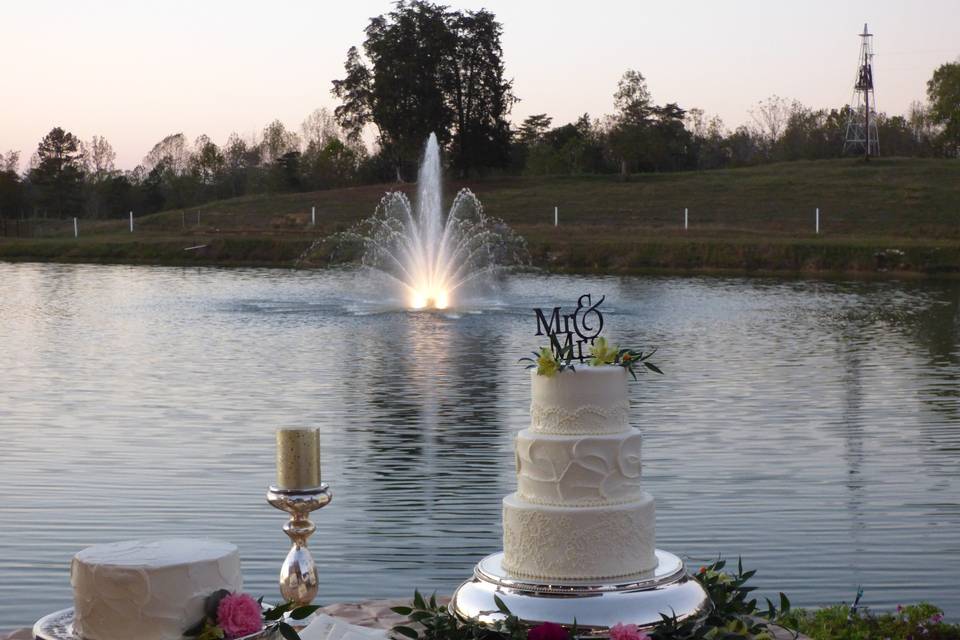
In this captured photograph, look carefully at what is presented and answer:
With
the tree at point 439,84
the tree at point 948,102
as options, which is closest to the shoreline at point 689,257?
the tree at point 439,84

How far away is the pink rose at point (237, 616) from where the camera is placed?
4188 mm

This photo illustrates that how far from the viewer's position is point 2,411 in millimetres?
14109

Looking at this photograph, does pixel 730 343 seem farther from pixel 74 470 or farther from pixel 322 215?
pixel 322 215

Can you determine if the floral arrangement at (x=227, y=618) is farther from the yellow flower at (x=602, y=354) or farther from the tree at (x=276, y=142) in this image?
the tree at (x=276, y=142)

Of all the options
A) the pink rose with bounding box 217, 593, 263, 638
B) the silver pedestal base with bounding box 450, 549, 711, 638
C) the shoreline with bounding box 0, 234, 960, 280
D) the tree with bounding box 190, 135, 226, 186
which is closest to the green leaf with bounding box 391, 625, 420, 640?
the silver pedestal base with bounding box 450, 549, 711, 638

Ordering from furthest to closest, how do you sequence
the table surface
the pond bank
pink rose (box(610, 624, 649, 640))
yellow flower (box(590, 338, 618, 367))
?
the pond bank → the table surface → yellow flower (box(590, 338, 618, 367)) → pink rose (box(610, 624, 649, 640))

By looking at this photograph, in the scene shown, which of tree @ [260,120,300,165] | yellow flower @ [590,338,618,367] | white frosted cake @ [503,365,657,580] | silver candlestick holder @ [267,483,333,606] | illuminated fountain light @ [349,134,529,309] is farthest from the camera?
tree @ [260,120,300,165]

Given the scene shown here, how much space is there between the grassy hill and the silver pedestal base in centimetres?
3354

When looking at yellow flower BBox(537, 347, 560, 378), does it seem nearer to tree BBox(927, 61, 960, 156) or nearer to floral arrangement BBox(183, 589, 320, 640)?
floral arrangement BBox(183, 589, 320, 640)

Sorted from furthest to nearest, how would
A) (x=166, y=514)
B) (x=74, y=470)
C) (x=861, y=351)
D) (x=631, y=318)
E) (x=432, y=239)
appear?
(x=432, y=239)
(x=631, y=318)
(x=861, y=351)
(x=74, y=470)
(x=166, y=514)

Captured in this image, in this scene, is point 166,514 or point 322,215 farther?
point 322,215

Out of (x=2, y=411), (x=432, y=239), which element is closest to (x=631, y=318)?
(x=432, y=239)

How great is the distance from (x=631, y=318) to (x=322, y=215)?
110ft

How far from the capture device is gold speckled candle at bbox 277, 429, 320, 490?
6.01 m
